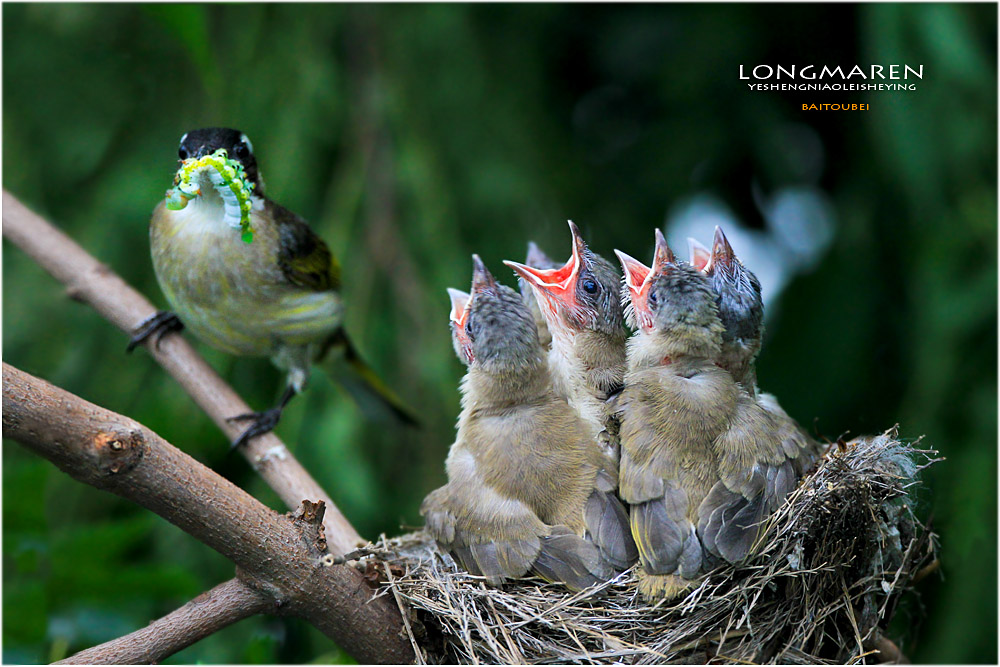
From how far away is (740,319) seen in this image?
7.36ft

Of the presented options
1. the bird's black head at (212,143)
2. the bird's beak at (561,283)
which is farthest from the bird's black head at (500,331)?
the bird's black head at (212,143)

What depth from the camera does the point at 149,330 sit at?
2580 millimetres

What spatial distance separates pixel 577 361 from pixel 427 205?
1.02 meters

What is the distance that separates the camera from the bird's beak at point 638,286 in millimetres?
2273

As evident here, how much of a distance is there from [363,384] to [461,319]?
0.80m

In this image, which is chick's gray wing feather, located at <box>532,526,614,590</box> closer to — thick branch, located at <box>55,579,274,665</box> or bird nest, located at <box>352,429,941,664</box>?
bird nest, located at <box>352,429,941,664</box>

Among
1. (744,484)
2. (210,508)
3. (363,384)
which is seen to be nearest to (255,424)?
(363,384)

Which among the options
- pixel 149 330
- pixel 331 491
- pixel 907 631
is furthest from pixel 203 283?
pixel 907 631

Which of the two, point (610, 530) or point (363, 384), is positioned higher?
point (363, 384)

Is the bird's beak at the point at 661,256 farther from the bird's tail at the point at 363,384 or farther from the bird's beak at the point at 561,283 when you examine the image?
the bird's tail at the point at 363,384

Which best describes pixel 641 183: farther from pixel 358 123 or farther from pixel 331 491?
pixel 331 491

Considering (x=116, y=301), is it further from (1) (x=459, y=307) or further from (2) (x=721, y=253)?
(2) (x=721, y=253)

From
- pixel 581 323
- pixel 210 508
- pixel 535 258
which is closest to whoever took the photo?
pixel 210 508

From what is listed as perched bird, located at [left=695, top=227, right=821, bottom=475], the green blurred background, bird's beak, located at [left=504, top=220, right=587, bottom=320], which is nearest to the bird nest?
perched bird, located at [left=695, top=227, right=821, bottom=475]
